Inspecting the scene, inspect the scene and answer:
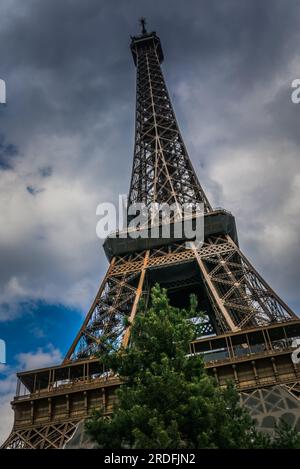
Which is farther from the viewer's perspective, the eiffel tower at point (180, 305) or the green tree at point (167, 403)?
the eiffel tower at point (180, 305)

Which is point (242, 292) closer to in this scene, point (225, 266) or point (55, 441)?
point (225, 266)

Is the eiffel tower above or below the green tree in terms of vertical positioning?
above

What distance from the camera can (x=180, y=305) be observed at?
40281 mm

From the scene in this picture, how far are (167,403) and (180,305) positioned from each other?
28.7m

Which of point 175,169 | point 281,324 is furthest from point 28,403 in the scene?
point 175,169

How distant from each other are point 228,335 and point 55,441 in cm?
978

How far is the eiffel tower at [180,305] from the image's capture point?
22.2 m

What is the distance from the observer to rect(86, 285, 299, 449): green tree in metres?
11.2

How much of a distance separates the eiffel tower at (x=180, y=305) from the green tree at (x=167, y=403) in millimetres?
2842

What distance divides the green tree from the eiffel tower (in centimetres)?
284

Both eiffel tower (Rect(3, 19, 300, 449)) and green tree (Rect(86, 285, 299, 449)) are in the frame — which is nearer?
green tree (Rect(86, 285, 299, 449))

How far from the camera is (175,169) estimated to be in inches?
1869

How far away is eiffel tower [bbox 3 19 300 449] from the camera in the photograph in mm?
22234

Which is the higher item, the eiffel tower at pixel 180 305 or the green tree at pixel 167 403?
the eiffel tower at pixel 180 305
